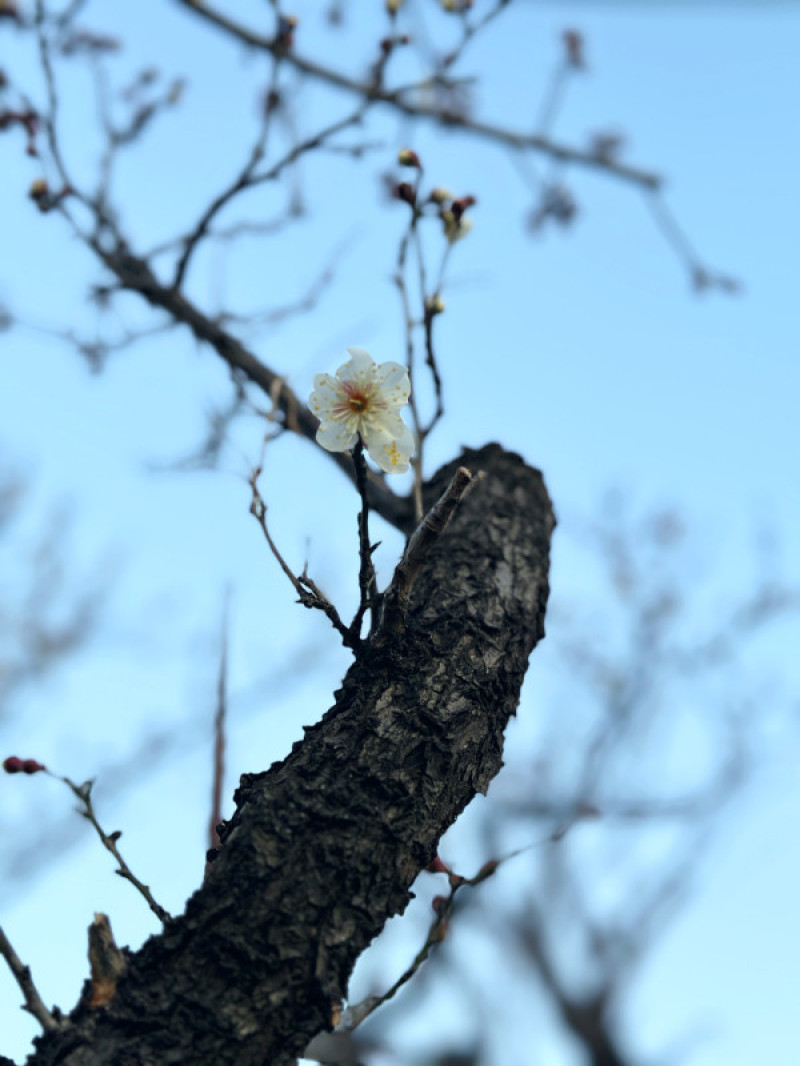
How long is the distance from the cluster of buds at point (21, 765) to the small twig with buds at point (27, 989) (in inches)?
17.7

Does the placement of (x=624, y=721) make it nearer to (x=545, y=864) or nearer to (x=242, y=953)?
(x=545, y=864)

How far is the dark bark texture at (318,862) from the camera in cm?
104

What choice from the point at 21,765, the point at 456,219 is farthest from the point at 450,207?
the point at 21,765

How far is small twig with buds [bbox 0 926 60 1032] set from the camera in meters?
1.04

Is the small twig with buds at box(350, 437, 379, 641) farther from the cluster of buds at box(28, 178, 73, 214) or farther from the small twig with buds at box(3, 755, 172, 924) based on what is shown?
the cluster of buds at box(28, 178, 73, 214)

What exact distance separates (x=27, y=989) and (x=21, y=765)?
488 mm

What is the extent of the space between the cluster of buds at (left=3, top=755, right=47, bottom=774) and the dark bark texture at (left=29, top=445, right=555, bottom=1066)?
17.1 inches

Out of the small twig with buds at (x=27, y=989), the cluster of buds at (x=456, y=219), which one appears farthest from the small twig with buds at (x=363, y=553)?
the cluster of buds at (x=456, y=219)

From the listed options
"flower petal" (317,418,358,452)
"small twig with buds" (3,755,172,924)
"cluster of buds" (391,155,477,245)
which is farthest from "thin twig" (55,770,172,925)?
"cluster of buds" (391,155,477,245)

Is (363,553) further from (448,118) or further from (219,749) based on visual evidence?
(448,118)

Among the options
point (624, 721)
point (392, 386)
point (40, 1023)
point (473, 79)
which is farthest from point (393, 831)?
point (624, 721)

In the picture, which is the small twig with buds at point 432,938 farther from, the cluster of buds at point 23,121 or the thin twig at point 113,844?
the cluster of buds at point 23,121

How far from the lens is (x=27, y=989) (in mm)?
1042

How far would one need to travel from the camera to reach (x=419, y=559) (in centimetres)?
126
